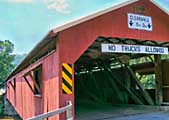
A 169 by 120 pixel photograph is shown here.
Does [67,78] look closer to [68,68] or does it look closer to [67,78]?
[67,78]

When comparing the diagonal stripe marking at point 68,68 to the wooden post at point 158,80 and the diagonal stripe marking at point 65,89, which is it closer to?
the diagonal stripe marking at point 65,89

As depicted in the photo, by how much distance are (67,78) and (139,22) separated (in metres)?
2.82

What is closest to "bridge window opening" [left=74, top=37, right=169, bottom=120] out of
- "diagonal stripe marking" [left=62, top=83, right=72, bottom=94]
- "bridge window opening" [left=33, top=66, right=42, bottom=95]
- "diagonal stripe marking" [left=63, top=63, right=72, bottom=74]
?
"bridge window opening" [left=33, top=66, right=42, bottom=95]

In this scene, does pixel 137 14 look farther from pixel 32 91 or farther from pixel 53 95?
pixel 32 91

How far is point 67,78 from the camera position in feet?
22.5

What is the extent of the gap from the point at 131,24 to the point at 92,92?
945 centimetres

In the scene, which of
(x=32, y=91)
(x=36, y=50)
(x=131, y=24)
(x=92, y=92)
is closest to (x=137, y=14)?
(x=131, y=24)

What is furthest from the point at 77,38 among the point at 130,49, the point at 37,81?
Answer: the point at 37,81

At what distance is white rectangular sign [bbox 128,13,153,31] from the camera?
26.2ft

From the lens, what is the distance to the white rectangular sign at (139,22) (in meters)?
7.99

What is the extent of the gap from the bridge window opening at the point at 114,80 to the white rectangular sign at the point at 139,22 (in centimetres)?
76

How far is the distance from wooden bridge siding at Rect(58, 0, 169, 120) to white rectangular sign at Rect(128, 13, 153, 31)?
0.11 meters

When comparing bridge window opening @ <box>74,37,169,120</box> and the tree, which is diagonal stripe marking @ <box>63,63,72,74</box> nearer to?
bridge window opening @ <box>74,37,169,120</box>

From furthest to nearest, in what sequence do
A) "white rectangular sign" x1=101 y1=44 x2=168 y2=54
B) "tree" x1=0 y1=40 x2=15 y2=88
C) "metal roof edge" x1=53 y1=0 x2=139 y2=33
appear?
"tree" x1=0 y1=40 x2=15 y2=88 → "white rectangular sign" x1=101 y1=44 x2=168 y2=54 → "metal roof edge" x1=53 y1=0 x2=139 y2=33
